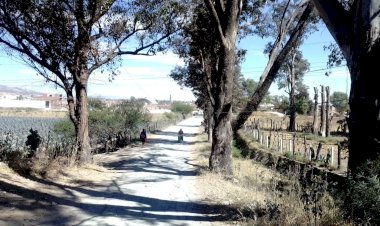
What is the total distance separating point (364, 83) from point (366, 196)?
6.32 feet

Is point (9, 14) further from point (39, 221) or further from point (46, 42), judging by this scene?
point (39, 221)

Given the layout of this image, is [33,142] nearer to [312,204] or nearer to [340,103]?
[312,204]

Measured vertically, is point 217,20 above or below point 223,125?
above

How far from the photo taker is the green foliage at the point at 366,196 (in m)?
5.55

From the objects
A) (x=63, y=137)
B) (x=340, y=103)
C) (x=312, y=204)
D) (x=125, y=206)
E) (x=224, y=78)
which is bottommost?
(x=125, y=206)

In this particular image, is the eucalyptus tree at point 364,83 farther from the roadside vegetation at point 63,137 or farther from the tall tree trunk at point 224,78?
the roadside vegetation at point 63,137

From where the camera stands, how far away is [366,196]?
5.63 m

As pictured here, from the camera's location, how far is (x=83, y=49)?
52.6ft

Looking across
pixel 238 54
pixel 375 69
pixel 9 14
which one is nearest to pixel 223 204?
pixel 375 69

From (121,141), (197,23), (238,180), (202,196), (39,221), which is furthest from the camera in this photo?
(121,141)

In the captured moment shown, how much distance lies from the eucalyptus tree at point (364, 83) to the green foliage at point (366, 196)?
22.6 inches

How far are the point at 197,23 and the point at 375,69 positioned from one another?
1359 centimetres

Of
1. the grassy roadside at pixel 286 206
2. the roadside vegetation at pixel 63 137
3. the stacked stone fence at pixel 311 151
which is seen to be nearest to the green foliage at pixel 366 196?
the grassy roadside at pixel 286 206

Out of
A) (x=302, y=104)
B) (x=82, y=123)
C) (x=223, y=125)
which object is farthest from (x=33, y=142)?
(x=302, y=104)
